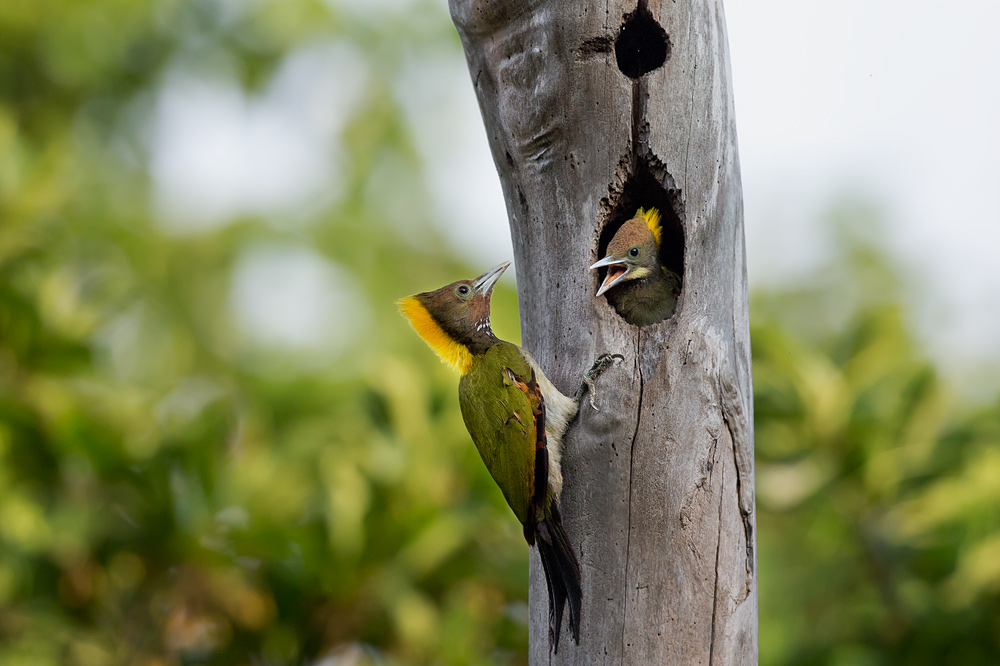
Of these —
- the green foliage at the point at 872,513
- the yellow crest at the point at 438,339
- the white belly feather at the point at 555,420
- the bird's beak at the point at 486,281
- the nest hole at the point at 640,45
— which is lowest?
the green foliage at the point at 872,513

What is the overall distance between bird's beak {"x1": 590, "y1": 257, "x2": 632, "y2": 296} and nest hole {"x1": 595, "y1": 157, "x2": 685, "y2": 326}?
0.04 metres

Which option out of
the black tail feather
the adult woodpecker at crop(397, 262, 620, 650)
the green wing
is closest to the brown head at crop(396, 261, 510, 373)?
the adult woodpecker at crop(397, 262, 620, 650)

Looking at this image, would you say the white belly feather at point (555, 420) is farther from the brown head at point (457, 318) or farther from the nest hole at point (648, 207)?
the brown head at point (457, 318)

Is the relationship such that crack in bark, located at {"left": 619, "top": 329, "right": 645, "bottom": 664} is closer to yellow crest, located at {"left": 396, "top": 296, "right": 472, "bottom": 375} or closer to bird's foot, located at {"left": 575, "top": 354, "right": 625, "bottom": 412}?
bird's foot, located at {"left": 575, "top": 354, "right": 625, "bottom": 412}

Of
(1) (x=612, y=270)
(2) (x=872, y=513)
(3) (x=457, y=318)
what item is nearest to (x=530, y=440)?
(1) (x=612, y=270)

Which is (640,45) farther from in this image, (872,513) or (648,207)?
(872,513)

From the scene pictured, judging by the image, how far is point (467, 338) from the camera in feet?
10.5

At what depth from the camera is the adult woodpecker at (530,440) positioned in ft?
8.23

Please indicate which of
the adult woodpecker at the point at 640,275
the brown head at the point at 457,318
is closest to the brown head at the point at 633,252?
the adult woodpecker at the point at 640,275

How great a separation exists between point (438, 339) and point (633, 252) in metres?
0.95

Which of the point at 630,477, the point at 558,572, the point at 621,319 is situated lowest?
the point at 558,572

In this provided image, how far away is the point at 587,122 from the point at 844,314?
907 centimetres

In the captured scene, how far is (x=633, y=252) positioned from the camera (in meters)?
2.69

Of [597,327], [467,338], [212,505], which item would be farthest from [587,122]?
[212,505]
